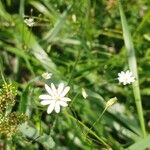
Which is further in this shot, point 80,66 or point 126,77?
point 80,66

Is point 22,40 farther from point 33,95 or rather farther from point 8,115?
point 8,115

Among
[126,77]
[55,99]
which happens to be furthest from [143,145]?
[55,99]

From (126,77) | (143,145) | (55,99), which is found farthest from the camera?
(126,77)

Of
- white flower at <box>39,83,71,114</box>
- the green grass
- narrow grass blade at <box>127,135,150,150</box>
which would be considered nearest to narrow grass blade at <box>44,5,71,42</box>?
the green grass

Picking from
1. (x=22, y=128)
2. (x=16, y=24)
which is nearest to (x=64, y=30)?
(x=16, y=24)

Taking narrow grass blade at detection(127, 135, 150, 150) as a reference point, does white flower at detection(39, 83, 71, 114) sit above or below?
above

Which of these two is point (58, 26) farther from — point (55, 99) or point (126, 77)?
point (55, 99)

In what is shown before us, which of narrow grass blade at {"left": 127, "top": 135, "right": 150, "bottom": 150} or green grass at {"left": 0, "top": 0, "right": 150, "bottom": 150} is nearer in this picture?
narrow grass blade at {"left": 127, "top": 135, "right": 150, "bottom": 150}

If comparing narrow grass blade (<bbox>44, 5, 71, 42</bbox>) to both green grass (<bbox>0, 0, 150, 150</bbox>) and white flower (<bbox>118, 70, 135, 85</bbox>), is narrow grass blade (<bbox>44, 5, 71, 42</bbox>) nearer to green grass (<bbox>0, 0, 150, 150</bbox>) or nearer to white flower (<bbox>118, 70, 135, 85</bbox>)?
green grass (<bbox>0, 0, 150, 150</bbox>)
